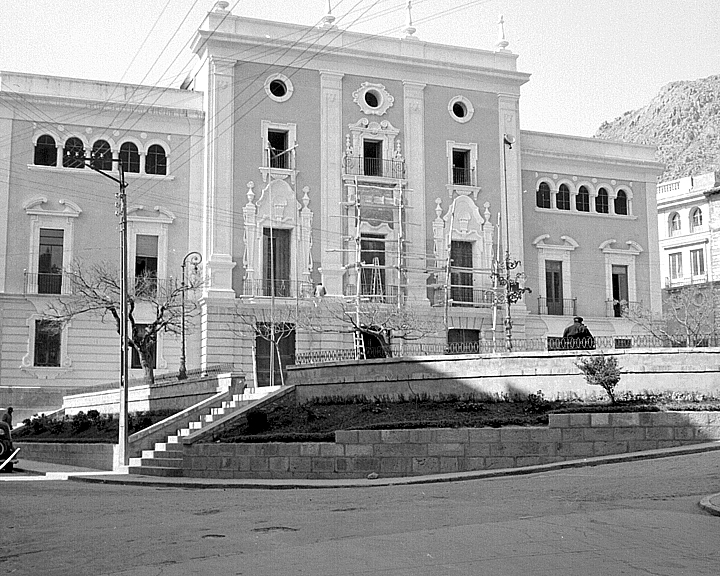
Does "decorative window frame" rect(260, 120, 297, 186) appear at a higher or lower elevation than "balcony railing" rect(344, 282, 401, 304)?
higher

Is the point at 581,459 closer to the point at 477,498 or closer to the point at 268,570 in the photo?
the point at 477,498

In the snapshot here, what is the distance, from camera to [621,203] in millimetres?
49656

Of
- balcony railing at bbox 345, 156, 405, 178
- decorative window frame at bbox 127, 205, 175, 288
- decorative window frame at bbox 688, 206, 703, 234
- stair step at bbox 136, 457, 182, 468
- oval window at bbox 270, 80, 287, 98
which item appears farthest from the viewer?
decorative window frame at bbox 688, 206, 703, 234

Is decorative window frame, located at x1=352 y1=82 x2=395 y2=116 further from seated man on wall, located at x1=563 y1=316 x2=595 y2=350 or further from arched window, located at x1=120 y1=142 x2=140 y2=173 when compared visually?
seated man on wall, located at x1=563 y1=316 x2=595 y2=350

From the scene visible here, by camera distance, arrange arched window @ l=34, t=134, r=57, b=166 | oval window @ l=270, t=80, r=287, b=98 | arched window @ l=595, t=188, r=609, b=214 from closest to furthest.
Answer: arched window @ l=34, t=134, r=57, b=166 < oval window @ l=270, t=80, r=287, b=98 < arched window @ l=595, t=188, r=609, b=214

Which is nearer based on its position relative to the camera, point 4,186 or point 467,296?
point 4,186

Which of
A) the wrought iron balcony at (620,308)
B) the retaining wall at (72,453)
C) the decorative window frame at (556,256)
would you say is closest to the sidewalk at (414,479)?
the retaining wall at (72,453)

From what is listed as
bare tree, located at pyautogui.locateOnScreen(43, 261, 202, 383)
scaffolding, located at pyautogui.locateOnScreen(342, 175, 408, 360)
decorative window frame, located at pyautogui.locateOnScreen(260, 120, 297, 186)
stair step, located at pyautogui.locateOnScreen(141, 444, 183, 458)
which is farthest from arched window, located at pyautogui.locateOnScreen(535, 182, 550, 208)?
stair step, located at pyautogui.locateOnScreen(141, 444, 183, 458)

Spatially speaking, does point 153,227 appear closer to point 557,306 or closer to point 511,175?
point 511,175

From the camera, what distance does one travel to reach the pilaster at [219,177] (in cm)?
4066

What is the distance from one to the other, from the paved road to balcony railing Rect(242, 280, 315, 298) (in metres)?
23.3

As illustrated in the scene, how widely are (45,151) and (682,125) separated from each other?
105826mm

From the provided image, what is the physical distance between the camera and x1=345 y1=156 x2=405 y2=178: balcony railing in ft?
142

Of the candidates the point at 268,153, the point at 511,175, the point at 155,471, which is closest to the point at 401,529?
the point at 155,471
